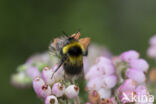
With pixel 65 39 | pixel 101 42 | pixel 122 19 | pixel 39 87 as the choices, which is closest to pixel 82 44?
pixel 65 39

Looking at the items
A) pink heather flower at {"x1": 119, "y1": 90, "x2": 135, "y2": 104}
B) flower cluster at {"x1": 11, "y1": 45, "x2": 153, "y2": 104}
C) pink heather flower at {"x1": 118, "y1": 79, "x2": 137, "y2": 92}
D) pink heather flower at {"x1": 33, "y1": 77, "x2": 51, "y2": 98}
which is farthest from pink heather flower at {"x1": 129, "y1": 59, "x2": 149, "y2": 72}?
pink heather flower at {"x1": 33, "y1": 77, "x2": 51, "y2": 98}

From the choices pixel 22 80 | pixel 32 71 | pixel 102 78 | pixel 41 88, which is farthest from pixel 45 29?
pixel 41 88

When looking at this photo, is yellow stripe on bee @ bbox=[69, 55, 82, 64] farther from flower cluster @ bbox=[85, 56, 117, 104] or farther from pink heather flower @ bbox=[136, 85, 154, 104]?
flower cluster @ bbox=[85, 56, 117, 104]

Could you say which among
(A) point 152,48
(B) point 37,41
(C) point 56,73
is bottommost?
(C) point 56,73

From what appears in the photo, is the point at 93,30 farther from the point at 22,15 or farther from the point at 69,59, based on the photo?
the point at 69,59

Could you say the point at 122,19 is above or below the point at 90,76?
above
